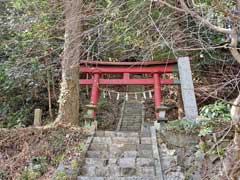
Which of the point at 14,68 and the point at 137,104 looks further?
the point at 137,104

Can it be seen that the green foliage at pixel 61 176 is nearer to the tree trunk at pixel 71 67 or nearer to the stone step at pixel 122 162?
the stone step at pixel 122 162

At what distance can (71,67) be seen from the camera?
6.95 meters

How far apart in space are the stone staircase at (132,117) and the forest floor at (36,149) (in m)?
3.79

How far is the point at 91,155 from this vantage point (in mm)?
5496

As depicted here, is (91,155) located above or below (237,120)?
below

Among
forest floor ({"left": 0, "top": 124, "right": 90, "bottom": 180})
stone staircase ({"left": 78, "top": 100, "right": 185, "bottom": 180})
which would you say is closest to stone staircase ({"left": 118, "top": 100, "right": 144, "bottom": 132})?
stone staircase ({"left": 78, "top": 100, "right": 185, "bottom": 180})

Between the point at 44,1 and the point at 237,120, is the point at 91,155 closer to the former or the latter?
the point at 237,120

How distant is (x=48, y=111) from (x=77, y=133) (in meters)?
4.03

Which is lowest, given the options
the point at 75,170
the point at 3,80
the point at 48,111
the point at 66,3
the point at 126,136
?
the point at 75,170

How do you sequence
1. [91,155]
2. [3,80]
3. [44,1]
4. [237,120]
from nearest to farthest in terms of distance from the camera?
[237,120] < [91,155] < [44,1] < [3,80]

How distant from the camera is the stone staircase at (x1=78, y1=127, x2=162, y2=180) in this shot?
4.96 metres

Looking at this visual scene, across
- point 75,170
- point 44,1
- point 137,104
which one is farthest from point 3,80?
point 75,170

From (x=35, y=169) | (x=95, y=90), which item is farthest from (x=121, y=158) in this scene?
(x=95, y=90)

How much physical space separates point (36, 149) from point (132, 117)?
5118 mm
